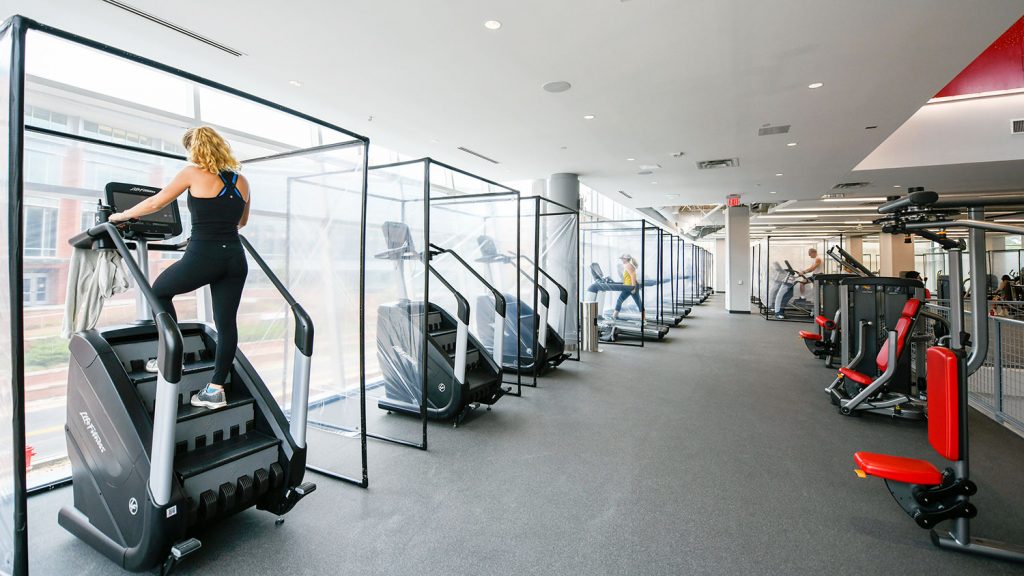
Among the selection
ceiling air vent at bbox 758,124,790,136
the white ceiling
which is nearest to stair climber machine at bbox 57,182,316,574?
the white ceiling

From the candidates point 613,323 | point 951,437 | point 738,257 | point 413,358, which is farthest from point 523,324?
point 738,257

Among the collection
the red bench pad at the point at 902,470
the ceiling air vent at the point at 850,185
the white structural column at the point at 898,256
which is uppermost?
the ceiling air vent at the point at 850,185

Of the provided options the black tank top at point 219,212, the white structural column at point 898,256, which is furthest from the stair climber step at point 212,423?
the white structural column at point 898,256

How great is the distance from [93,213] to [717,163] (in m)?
7.43

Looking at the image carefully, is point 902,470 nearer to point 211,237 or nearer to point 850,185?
point 211,237

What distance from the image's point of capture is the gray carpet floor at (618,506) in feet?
6.66

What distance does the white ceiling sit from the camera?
9.66ft

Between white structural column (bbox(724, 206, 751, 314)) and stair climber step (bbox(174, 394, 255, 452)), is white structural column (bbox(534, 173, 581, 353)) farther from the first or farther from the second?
white structural column (bbox(724, 206, 751, 314))

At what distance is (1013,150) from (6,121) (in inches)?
400

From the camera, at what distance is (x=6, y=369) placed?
5.25 ft

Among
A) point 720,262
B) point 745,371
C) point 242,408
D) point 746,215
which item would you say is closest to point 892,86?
point 745,371

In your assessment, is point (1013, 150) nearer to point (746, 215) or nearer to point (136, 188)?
point (746, 215)

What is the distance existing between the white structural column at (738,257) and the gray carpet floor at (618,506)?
9.52 metres

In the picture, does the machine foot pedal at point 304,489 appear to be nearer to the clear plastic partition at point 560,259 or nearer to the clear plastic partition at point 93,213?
the clear plastic partition at point 93,213
